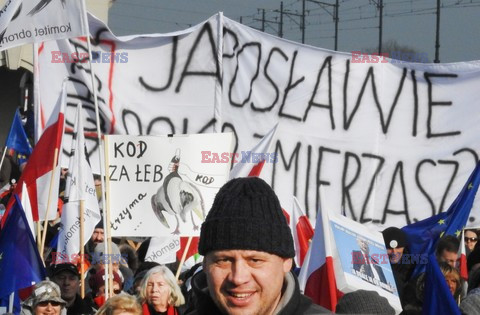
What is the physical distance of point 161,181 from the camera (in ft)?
30.2

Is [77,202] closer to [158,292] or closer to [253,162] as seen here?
[253,162]

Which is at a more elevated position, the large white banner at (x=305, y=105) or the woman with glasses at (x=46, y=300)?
the large white banner at (x=305, y=105)

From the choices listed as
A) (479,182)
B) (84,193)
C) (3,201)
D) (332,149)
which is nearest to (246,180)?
(479,182)

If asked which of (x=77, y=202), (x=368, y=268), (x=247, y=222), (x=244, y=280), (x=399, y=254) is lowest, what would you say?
(x=399, y=254)

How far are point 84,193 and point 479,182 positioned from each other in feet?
10.2

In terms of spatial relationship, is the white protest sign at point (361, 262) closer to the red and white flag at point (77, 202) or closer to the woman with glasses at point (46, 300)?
the woman with glasses at point (46, 300)

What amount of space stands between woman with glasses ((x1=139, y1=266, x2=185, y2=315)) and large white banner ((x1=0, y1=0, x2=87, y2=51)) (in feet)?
9.57

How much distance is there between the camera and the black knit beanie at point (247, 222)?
8.86ft

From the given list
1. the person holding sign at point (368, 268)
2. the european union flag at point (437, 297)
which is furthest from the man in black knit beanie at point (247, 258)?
the person holding sign at point (368, 268)

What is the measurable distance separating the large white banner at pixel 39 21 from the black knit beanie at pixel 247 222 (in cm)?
718

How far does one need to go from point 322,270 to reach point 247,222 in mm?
3218

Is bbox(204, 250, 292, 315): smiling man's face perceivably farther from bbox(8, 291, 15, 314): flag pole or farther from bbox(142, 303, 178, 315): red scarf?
bbox(8, 291, 15, 314): flag pole

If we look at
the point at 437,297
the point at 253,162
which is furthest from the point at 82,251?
the point at 437,297

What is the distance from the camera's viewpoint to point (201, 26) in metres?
11.7
